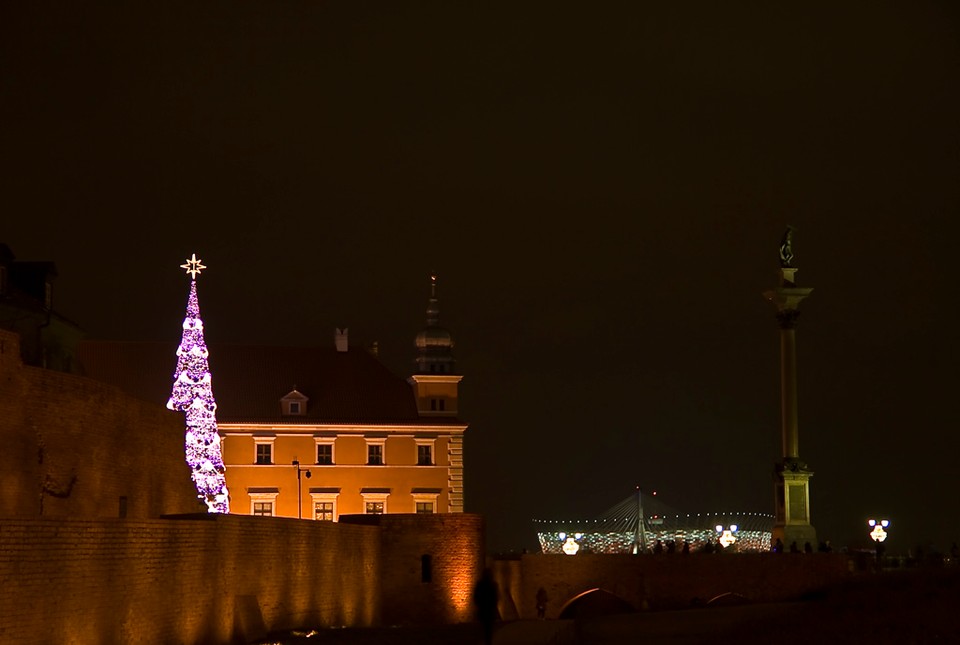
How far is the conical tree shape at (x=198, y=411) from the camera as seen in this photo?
5888 centimetres

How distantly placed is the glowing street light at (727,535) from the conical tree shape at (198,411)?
2525 centimetres

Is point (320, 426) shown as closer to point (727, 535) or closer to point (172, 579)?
point (727, 535)

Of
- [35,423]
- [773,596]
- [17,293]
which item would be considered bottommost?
[773,596]

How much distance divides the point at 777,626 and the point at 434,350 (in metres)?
55.0

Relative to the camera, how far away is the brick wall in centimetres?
5412

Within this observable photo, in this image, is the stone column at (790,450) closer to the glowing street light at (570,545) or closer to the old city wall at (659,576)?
the old city wall at (659,576)

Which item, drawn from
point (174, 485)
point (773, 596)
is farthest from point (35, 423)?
point (773, 596)

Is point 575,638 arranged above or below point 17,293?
below

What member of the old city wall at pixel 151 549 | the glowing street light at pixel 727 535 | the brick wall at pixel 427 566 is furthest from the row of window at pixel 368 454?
the old city wall at pixel 151 549

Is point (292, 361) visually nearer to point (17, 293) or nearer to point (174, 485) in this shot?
point (17, 293)

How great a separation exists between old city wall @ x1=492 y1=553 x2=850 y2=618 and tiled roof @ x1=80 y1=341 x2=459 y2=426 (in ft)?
57.3

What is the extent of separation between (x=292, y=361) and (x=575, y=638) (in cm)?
4814

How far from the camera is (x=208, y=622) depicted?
3569 cm

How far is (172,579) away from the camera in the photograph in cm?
3341
